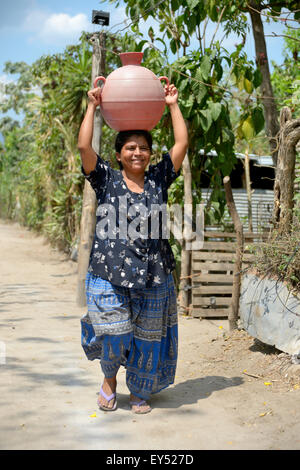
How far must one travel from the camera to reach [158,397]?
361cm

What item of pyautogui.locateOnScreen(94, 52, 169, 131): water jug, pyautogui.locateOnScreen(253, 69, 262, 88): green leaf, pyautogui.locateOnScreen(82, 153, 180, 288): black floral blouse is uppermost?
pyautogui.locateOnScreen(253, 69, 262, 88): green leaf

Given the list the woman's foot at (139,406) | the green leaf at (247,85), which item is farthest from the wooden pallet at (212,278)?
the woman's foot at (139,406)

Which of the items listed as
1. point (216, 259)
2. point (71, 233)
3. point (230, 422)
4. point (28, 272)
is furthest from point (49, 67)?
point (230, 422)

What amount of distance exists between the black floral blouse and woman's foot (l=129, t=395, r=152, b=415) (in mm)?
700

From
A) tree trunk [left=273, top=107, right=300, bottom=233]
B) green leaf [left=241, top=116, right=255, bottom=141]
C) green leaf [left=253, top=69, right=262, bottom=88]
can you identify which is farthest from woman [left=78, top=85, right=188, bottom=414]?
green leaf [left=253, top=69, right=262, bottom=88]

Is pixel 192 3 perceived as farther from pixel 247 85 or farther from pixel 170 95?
pixel 170 95

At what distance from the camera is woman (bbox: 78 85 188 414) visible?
3.13 meters

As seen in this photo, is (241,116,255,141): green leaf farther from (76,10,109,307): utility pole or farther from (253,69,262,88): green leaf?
(76,10,109,307): utility pole

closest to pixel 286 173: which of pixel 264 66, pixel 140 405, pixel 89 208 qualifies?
pixel 140 405

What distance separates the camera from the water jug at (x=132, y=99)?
318 cm

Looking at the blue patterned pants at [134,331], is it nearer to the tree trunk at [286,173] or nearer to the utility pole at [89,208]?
the tree trunk at [286,173]

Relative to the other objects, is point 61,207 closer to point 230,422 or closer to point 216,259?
point 216,259

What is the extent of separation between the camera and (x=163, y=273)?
323cm

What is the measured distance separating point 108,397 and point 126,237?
940 millimetres
